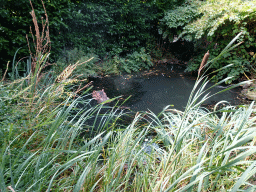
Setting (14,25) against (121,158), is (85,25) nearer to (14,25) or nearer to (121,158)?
(14,25)

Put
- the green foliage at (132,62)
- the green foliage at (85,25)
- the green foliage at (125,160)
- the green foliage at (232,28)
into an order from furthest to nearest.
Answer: the green foliage at (132,62), the green foliage at (232,28), the green foliage at (85,25), the green foliage at (125,160)

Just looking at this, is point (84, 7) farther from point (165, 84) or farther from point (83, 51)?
point (165, 84)

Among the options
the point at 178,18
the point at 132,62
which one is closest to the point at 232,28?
the point at 178,18

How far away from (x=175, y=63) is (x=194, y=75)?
55.5 inches

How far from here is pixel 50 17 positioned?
175 inches

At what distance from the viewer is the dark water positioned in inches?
162

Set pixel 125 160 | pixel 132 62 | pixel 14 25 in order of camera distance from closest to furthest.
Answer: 1. pixel 125 160
2. pixel 14 25
3. pixel 132 62

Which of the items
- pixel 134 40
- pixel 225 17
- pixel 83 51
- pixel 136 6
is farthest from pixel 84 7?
pixel 225 17

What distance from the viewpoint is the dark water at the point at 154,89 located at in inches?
162

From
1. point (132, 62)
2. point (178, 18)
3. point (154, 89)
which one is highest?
point (178, 18)

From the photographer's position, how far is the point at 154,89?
16.2 feet

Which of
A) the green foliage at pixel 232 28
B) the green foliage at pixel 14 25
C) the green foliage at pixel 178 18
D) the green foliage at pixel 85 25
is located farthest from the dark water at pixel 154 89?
the green foliage at pixel 14 25

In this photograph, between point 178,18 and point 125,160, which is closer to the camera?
point 125,160

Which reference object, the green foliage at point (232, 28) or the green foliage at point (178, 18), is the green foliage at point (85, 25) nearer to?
the green foliage at point (178, 18)
